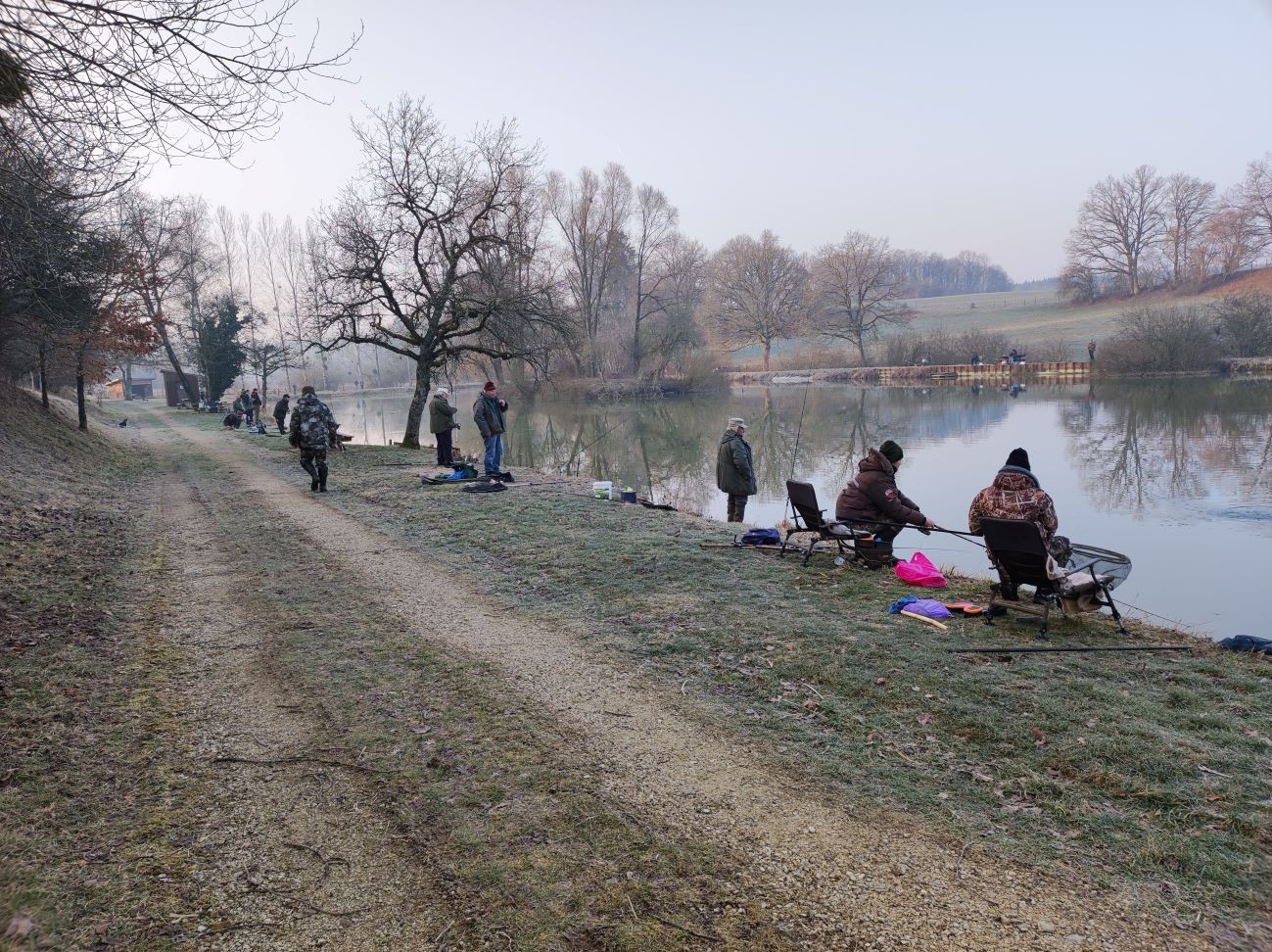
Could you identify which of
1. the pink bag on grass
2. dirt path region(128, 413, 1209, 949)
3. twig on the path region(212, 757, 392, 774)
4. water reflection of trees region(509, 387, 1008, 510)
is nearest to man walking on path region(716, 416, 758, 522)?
water reflection of trees region(509, 387, 1008, 510)

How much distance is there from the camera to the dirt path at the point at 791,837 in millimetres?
2920

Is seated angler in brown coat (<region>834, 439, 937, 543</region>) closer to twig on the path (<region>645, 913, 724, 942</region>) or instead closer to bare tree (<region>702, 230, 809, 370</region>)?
twig on the path (<region>645, 913, 724, 942</region>)

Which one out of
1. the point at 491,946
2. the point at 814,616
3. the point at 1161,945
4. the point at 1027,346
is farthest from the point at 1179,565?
the point at 1027,346

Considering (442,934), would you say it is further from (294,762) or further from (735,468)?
(735,468)

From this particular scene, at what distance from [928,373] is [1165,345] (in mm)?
16870

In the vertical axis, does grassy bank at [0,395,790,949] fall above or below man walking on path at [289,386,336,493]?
below

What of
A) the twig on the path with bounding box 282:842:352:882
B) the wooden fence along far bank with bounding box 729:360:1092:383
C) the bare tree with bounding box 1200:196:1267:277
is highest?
the bare tree with bounding box 1200:196:1267:277

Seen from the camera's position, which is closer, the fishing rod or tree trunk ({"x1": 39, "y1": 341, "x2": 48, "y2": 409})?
tree trunk ({"x1": 39, "y1": 341, "x2": 48, "y2": 409})

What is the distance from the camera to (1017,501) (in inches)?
258

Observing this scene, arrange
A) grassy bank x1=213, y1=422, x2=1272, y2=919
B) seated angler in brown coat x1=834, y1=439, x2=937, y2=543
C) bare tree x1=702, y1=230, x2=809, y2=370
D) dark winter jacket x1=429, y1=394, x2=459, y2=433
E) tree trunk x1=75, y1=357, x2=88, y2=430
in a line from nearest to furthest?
grassy bank x1=213, y1=422, x2=1272, y2=919 < seated angler in brown coat x1=834, y1=439, x2=937, y2=543 < dark winter jacket x1=429, y1=394, x2=459, y2=433 < tree trunk x1=75, y1=357, x2=88, y2=430 < bare tree x1=702, y1=230, x2=809, y2=370

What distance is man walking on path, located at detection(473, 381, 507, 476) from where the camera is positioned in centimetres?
1566

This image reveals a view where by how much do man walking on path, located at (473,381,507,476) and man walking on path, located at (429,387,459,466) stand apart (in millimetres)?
1598

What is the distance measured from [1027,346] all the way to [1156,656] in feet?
200

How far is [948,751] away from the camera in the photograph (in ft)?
14.1
